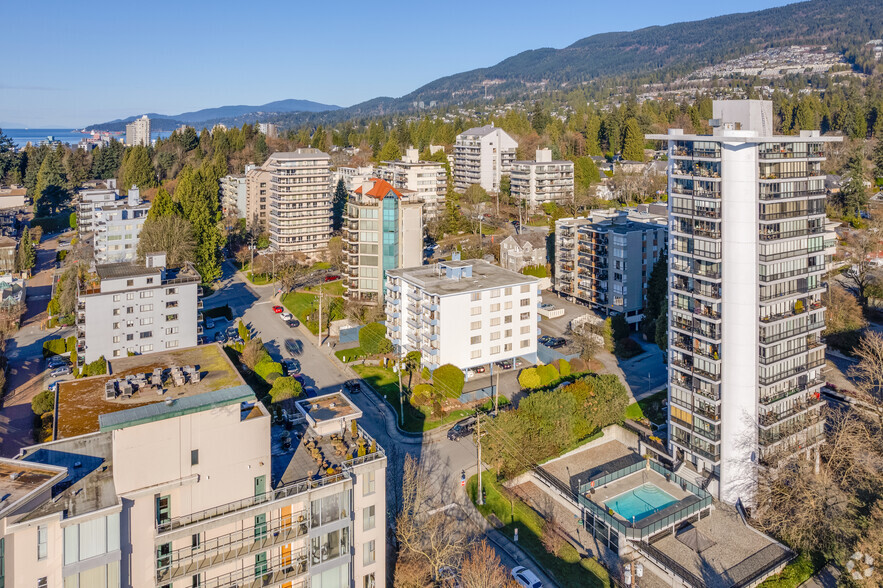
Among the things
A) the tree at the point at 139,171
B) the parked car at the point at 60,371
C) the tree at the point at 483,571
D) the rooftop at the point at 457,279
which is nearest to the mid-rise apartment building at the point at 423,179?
the rooftop at the point at 457,279

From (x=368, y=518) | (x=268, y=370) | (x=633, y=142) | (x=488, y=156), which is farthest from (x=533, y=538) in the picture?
(x=633, y=142)

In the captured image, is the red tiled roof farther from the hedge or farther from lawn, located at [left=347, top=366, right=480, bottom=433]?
the hedge

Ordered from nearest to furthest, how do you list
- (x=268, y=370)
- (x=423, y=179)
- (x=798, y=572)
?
(x=798, y=572)
(x=268, y=370)
(x=423, y=179)

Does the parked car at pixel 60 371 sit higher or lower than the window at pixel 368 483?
lower

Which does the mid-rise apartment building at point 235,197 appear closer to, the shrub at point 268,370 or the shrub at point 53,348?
the shrub at point 53,348

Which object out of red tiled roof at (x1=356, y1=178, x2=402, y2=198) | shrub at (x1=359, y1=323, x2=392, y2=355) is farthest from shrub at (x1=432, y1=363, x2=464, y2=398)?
red tiled roof at (x1=356, y1=178, x2=402, y2=198)

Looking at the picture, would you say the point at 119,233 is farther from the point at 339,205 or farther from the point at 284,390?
the point at 284,390

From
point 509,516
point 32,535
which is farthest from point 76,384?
point 509,516
